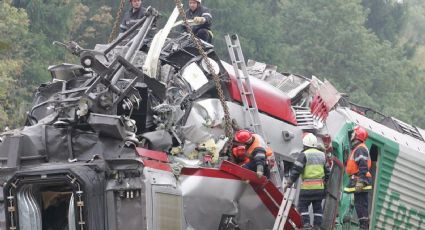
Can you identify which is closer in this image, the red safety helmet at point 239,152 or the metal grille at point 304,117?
the red safety helmet at point 239,152

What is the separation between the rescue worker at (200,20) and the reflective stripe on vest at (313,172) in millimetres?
2601

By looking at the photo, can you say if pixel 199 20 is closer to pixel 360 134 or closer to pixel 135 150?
pixel 360 134

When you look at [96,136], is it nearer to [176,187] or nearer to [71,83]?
[176,187]

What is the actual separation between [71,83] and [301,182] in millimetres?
3077

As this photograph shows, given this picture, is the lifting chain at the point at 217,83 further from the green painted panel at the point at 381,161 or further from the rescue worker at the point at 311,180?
the green painted panel at the point at 381,161

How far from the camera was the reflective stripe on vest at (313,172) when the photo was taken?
12.8m

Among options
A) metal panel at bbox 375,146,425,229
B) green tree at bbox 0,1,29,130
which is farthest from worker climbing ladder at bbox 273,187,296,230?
green tree at bbox 0,1,29,130

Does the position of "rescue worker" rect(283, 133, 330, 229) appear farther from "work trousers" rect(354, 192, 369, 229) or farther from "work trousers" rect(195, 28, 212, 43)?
"work trousers" rect(195, 28, 212, 43)

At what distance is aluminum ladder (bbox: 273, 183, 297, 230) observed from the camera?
11955 millimetres

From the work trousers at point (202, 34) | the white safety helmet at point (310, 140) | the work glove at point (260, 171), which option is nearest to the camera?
the work glove at point (260, 171)

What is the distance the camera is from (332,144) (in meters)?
13.7

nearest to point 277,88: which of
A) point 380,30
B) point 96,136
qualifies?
point 96,136

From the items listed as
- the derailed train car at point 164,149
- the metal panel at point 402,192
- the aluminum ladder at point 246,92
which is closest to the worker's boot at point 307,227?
the derailed train car at point 164,149

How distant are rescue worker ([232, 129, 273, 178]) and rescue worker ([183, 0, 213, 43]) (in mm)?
2409
